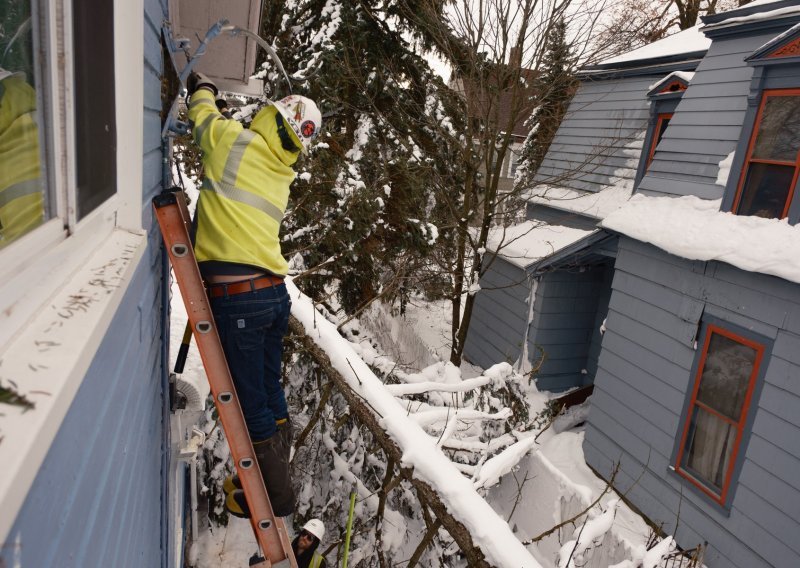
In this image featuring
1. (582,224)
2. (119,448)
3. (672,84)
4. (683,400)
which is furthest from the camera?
(582,224)

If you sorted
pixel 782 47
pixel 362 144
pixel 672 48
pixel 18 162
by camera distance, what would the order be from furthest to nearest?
pixel 362 144 → pixel 672 48 → pixel 782 47 → pixel 18 162

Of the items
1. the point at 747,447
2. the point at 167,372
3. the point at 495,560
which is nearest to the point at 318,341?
the point at 167,372

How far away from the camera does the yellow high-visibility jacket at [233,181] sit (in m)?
2.43

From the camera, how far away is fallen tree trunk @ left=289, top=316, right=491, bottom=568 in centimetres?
255

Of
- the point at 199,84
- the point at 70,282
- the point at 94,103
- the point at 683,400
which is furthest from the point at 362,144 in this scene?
the point at 70,282

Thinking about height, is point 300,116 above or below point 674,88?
below

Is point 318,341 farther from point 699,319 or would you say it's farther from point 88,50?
point 699,319

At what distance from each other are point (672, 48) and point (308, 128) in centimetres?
908

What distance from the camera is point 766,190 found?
5816mm

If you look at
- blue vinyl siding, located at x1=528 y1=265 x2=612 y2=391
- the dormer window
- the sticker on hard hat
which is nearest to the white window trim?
the sticker on hard hat

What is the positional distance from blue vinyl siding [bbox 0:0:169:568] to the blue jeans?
12.2 inches

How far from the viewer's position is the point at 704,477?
Result: 6.16 metres

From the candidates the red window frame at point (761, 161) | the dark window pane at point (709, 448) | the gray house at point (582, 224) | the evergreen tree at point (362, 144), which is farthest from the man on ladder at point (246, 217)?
the gray house at point (582, 224)

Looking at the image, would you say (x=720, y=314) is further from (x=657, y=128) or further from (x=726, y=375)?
(x=657, y=128)
